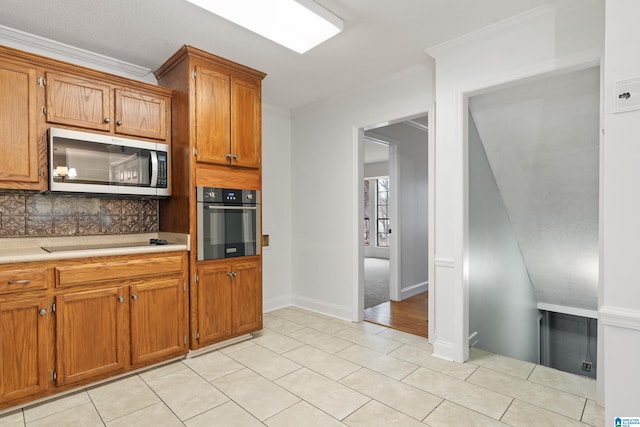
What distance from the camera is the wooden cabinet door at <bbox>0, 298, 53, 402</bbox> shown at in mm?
2002

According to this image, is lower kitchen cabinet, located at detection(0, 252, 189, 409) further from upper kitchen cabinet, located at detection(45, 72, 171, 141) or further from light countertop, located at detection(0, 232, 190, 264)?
upper kitchen cabinet, located at detection(45, 72, 171, 141)

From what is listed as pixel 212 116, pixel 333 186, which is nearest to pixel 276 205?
pixel 333 186

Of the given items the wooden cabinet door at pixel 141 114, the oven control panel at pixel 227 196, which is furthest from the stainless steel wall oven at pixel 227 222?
the wooden cabinet door at pixel 141 114

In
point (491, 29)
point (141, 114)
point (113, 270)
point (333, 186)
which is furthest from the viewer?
point (333, 186)

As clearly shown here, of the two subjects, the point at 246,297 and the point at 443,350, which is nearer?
the point at 443,350

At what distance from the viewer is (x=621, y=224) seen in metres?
1.61

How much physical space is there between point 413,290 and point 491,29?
11.9 feet

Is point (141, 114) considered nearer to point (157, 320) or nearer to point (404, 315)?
point (157, 320)

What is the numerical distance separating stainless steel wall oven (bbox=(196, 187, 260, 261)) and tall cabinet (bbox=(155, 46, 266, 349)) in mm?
57

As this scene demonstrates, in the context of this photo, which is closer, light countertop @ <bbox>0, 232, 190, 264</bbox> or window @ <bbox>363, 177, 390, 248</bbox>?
light countertop @ <bbox>0, 232, 190, 264</bbox>

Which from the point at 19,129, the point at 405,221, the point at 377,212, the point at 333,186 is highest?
the point at 19,129

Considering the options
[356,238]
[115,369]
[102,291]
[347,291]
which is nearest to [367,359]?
[347,291]

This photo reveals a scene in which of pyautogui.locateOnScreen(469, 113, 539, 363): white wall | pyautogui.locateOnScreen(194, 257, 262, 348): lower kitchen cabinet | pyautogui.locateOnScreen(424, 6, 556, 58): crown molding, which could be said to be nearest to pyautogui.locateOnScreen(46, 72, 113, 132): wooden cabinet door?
pyautogui.locateOnScreen(194, 257, 262, 348): lower kitchen cabinet

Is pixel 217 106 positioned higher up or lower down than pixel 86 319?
higher up
